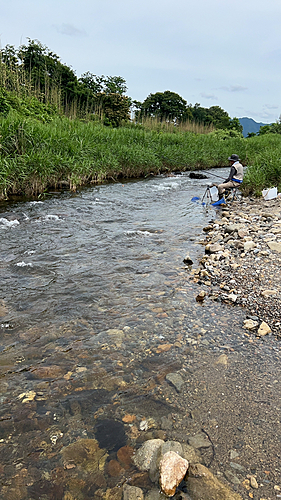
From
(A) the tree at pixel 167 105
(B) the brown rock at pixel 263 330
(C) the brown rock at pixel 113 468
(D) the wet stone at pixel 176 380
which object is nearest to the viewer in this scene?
(C) the brown rock at pixel 113 468

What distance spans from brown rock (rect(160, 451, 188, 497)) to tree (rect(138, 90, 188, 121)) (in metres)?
45.3

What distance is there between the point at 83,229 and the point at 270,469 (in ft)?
18.2

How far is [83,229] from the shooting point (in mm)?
6695

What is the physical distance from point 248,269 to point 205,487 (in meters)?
3.14

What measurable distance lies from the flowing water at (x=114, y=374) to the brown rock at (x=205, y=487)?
0.06 meters

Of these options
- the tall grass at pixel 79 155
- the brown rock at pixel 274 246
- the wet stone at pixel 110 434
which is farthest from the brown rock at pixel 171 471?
the tall grass at pixel 79 155

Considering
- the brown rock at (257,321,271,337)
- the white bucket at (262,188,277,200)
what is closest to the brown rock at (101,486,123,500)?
the brown rock at (257,321,271,337)

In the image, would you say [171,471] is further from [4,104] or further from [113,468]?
[4,104]

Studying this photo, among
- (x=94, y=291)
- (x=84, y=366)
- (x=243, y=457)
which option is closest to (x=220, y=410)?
(x=243, y=457)

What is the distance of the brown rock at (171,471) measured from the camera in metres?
1.71

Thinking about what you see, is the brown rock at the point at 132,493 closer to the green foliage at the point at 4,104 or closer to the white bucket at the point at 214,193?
the white bucket at the point at 214,193

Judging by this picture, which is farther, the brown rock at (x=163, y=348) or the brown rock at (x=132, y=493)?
the brown rock at (x=163, y=348)

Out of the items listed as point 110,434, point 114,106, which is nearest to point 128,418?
point 110,434

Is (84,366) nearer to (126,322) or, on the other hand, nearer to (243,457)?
(126,322)
